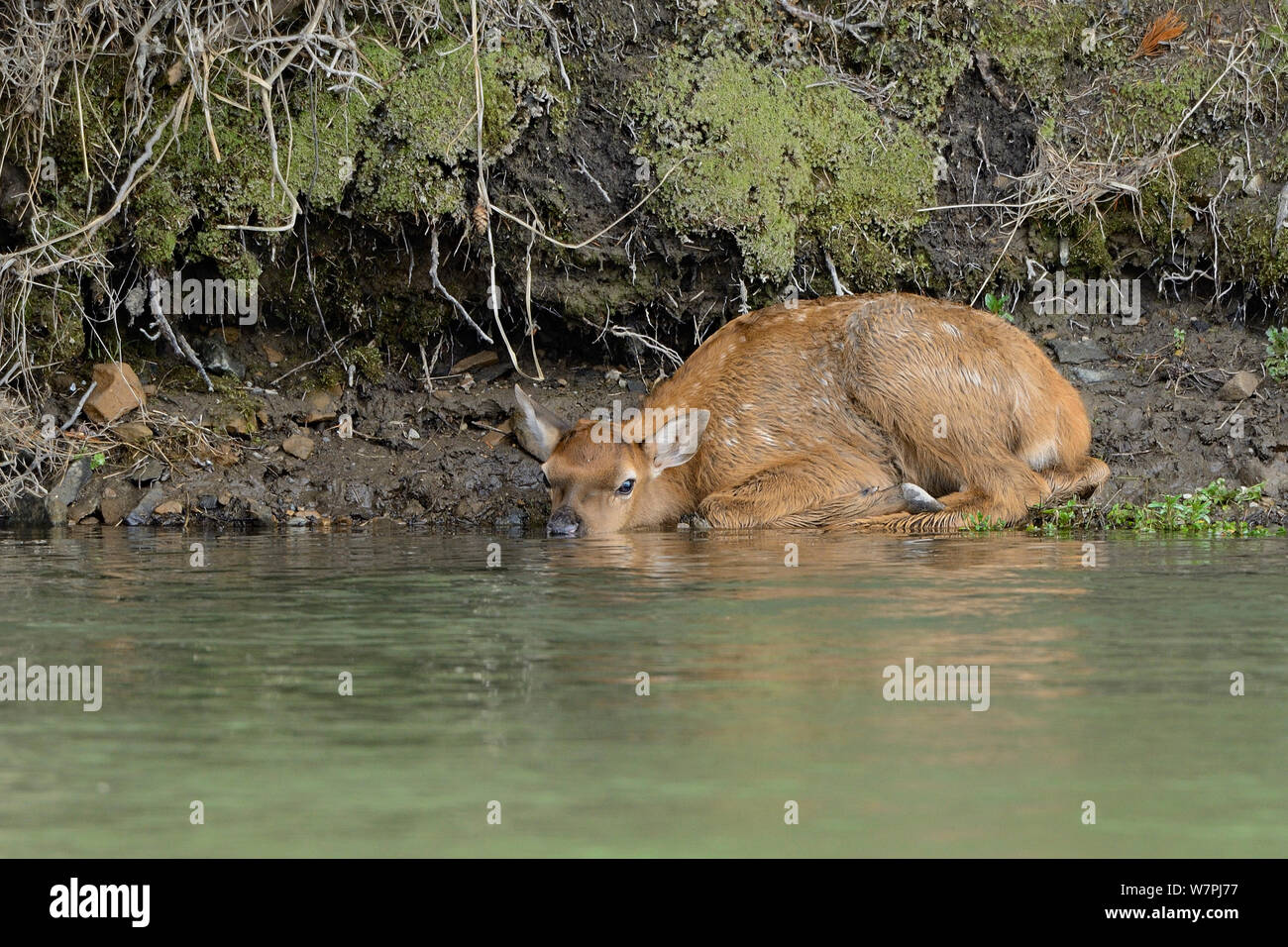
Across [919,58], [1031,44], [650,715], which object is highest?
[1031,44]

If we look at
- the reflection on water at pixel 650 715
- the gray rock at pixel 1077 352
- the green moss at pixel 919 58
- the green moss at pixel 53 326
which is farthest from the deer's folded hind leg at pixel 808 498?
the green moss at pixel 53 326

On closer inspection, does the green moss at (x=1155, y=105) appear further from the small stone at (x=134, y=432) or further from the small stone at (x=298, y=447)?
the small stone at (x=134, y=432)

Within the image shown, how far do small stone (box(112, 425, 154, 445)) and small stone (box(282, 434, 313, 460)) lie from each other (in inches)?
30.6

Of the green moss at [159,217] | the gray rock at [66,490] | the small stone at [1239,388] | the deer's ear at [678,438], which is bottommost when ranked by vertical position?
the gray rock at [66,490]

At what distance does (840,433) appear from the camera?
848 cm

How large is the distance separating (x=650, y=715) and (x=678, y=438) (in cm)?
518

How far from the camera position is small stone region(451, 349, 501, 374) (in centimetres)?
945

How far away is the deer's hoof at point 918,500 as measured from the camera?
8.02 meters

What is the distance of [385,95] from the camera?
8.48 metres

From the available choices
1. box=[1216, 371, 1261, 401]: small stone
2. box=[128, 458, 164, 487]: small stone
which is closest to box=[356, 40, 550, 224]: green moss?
box=[128, 458, 164, 487]: small stone

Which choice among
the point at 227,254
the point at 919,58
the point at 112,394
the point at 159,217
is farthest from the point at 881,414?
the point at 112,394

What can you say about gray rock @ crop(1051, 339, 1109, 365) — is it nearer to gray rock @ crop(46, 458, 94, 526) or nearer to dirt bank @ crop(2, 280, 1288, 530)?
dirt bank @ crop(2, 280, 1288, 530)

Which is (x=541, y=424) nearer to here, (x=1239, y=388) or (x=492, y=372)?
(x=492, y=372)

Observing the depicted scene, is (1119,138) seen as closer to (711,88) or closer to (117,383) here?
(711,88)
